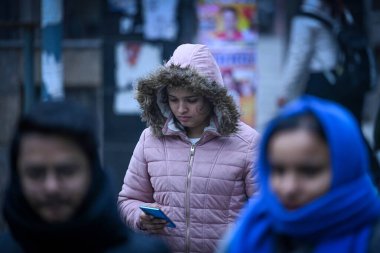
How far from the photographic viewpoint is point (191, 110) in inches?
161

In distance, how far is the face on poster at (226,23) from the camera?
8.15 m

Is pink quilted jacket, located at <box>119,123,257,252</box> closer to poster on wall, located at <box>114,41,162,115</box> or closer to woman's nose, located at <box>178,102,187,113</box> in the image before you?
woman's nose, located at <box>178,102,187,113</box>

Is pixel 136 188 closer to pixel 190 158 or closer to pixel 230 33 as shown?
pixel 190 158

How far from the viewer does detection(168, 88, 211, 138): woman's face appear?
13.4ft

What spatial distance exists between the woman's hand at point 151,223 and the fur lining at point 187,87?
1.38ft

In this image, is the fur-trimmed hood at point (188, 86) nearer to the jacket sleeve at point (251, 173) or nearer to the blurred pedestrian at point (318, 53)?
the jacket sleeve at point (251, 173)

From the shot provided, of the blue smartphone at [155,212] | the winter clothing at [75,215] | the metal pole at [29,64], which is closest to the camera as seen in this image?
the winter clothing at [75,215]

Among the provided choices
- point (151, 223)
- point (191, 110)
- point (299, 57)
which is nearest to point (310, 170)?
point (151, 223)

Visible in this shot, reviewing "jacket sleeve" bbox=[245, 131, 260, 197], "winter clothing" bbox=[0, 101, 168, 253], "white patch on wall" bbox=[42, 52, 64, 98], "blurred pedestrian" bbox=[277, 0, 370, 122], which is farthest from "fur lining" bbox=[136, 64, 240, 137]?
"blurred pedestrian" bbox=[277, 0, 370, 122]

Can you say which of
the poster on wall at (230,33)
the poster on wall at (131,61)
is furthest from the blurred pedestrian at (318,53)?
the poster on wall at (131,61)

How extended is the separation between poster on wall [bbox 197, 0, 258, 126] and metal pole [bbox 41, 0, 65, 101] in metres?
1.96

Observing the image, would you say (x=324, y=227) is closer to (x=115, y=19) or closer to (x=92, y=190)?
(x=92, y=190)

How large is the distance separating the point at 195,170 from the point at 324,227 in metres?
1.66

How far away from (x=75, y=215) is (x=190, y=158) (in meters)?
1.54
